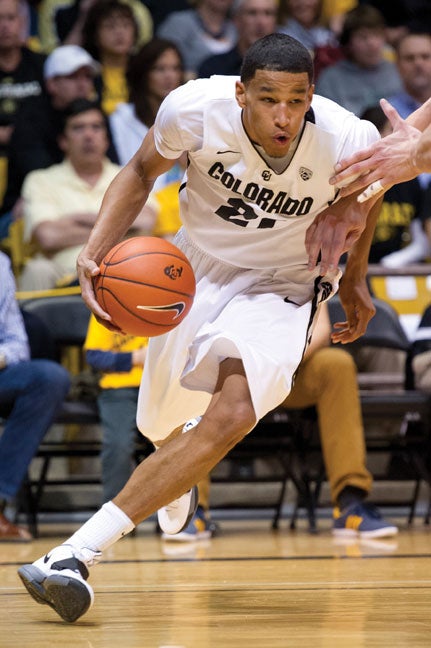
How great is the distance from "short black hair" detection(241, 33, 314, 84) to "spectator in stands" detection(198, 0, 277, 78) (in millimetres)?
5109

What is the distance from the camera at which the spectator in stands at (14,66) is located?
8484mm

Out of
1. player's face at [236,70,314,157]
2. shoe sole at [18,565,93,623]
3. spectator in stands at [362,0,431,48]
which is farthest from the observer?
spectator in stands at [362,0,431,48]

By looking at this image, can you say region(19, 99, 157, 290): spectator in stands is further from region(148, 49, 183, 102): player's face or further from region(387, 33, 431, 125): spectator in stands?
A: region(387, 33, 431, 125): spectator in stands

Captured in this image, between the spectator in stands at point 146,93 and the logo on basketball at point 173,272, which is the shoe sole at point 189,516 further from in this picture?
the spectator in stands at point 146,93

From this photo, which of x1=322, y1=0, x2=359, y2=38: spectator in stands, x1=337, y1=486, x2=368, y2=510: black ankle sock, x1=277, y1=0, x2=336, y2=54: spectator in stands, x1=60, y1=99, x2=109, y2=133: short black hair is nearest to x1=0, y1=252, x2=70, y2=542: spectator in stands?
x1=60, y1=99, x2=109, y2=133: short black hair

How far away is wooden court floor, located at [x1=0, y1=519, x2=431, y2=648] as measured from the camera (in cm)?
319

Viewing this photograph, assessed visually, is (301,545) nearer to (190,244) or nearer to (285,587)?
(285,587)

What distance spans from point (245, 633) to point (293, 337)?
1091mm

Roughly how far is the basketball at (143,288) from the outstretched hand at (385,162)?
645mm

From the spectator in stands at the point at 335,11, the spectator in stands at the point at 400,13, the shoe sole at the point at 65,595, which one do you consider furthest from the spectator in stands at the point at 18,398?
the spectator in stands at the point at 400,13

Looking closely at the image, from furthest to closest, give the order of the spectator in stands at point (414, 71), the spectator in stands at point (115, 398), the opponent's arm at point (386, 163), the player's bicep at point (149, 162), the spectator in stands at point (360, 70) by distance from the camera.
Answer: the spectator in stands at point (360, 70), the spectator in stands at point (414, 71), the spectator in stands at point (115, 398), the player's bicep at point (149, 162), the opponent's arm at point (386, 163)

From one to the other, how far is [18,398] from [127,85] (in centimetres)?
326

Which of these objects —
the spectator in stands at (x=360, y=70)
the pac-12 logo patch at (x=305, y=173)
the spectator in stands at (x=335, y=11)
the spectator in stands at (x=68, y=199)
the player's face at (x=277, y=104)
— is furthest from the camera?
the spectator in stands at (x=335, y=11)

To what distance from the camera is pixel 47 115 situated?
8289 millimetres
